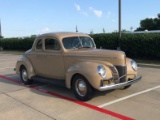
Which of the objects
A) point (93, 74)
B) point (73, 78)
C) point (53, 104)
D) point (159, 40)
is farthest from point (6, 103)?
point (159, 40)

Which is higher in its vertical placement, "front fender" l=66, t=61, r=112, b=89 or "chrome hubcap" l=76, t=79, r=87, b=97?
"front fender" l=66, t=61, r=112, b=89

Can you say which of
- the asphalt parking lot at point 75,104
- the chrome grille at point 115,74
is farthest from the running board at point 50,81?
the chrome grille at point 115,74

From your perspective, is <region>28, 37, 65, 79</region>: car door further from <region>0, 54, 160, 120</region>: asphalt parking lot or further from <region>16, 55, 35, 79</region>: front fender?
<region>0, 54, 160, 120</region>: asphalt parking lot

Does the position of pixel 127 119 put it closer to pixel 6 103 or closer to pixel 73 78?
pixel 73 78

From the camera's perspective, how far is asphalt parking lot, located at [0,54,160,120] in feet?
17.8

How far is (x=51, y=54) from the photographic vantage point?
7.79 metres

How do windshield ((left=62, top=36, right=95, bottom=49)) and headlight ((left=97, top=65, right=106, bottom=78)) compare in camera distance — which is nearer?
headlight ((left=97, top=65, right=106, bottom=78))

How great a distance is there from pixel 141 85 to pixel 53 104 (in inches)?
131

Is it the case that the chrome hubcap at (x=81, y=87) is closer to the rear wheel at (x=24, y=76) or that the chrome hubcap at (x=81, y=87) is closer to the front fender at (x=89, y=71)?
the front fender at (x=89, y=71)

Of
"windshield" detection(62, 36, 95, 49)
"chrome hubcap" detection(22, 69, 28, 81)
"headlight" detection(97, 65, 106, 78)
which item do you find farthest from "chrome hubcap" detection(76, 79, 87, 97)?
"chrome hubcap" detection(22, 69, 28, 81)

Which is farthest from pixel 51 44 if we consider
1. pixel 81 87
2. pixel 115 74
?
pixel 115 74

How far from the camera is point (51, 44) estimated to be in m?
7.98

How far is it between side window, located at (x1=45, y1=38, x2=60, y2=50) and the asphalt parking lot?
1.33 meters

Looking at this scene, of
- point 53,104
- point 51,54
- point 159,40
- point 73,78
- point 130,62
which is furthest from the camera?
point 159,40
